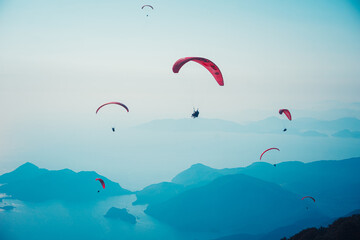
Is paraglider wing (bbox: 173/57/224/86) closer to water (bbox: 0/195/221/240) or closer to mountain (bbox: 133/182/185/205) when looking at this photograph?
water (bbox: 0/195/221/240)

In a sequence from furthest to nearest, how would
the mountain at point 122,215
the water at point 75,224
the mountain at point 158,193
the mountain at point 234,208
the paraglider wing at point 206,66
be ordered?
the mountain at point 158,193, the mountain at point 122,215, the water at point 75,224, the mountain at point 234,208, the paraglider wing at point 206,66

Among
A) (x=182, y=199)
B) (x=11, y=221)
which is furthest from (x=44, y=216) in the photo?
(x=182, y=199)

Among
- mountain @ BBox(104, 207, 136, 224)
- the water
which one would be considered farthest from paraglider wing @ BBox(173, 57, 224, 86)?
mountain @ BBox(104, 207, 136, 224)

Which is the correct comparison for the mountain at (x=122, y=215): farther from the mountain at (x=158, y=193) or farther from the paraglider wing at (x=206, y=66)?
the paraglider wing at (x=206, y=66)

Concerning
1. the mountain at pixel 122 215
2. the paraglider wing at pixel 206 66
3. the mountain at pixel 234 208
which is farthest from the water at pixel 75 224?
the paraglider wing at pixel 206 66

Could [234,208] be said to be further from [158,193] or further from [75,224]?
[75,224]

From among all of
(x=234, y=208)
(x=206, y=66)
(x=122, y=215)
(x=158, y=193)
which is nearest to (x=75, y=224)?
(x=122, y=215)

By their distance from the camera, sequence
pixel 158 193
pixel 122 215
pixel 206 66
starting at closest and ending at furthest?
pixel 206 66
pixel 122 215
pixel 158 193
